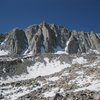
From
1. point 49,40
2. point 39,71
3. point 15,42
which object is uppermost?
point 15,42

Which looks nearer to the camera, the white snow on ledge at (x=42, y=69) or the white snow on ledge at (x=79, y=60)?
the white snow on ledge at (x=42, y=69)

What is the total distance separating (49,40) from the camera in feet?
512

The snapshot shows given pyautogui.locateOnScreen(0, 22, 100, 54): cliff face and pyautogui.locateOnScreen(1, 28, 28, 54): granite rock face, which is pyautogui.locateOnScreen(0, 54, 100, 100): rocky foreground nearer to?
pyautogui.locateOnScreen(0, 22, 100, 54): cliff face

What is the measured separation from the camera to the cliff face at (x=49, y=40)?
487ft

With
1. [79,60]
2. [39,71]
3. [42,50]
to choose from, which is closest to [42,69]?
[39,71]

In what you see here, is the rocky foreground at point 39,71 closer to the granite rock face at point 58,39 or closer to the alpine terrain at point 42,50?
the alpine terrain at point 42,50

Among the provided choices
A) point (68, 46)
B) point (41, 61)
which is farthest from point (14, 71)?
point (68, 46)

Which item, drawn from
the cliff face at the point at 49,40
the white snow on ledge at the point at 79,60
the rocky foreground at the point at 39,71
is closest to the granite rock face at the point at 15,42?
the cliff face at the point at 49,40

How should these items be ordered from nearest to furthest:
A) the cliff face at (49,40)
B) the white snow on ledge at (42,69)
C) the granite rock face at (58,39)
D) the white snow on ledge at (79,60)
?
the white snow on ledge at (42,69), the white snow on ledge at (79,60), the cliff face at (49,40), the granite rock face at (58,39)

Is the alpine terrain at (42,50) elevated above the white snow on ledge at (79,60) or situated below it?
above

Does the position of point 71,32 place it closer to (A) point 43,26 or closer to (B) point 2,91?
(A) point 43,26

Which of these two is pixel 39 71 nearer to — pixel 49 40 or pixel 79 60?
pixel 79 60

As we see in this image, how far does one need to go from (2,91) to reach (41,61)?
37315 mm

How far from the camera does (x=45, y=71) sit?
74750mm
